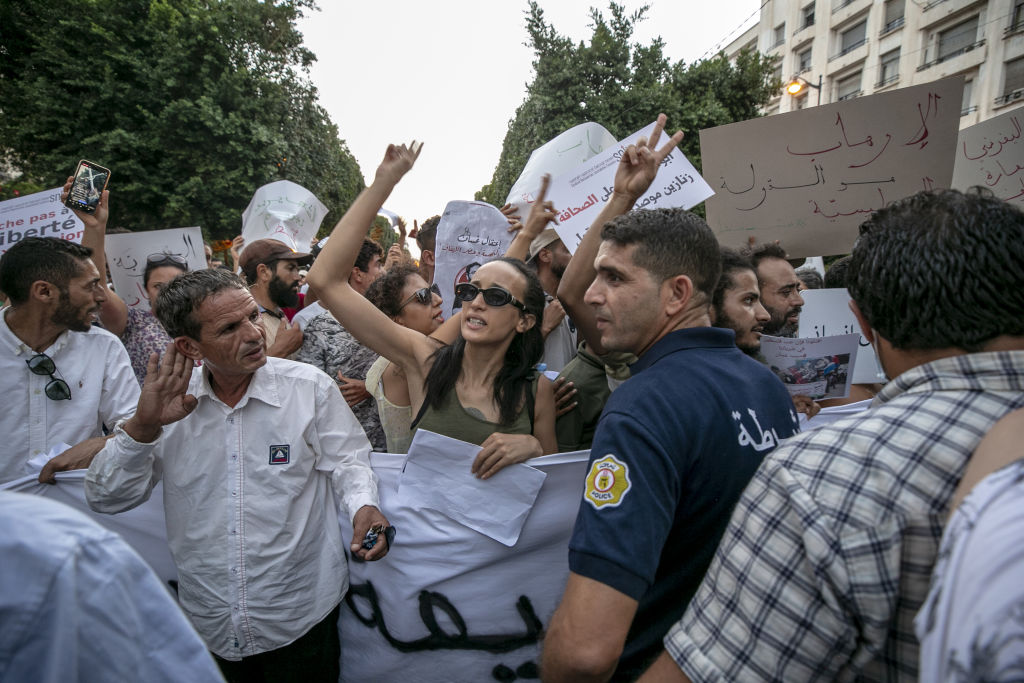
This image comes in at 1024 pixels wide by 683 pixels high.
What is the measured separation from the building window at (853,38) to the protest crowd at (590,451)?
34423 millimetres

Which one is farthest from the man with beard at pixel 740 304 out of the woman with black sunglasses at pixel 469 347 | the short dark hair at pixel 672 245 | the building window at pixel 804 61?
the building window at pixel 804 61

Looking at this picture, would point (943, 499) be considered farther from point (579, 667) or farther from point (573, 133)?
point (573, 133)

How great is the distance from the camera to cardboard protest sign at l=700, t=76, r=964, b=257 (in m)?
3.09

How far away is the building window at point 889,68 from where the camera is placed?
85.8ft

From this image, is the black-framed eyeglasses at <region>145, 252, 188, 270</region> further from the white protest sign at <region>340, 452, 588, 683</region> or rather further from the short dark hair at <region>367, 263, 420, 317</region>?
the white protest sign at <region>340, 452, 588, 683</region>

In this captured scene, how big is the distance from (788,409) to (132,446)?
2.15 m

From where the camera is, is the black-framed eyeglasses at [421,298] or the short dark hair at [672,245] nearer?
the short dark hair at [672,245]

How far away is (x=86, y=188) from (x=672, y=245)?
359 cm

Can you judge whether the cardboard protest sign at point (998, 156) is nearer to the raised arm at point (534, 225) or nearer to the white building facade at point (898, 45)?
the raised arm at point (534, 225)

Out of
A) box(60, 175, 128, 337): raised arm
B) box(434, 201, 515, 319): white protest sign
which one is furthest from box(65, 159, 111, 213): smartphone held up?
box(434, 201, 515, 319): white protest sign

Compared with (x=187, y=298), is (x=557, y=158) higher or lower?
higher

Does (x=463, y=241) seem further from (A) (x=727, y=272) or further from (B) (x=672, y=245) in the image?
(B) (x=672, y=245)

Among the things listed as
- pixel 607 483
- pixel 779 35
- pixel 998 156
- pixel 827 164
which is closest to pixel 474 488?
pixel 607 483

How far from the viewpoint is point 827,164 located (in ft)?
10.6
